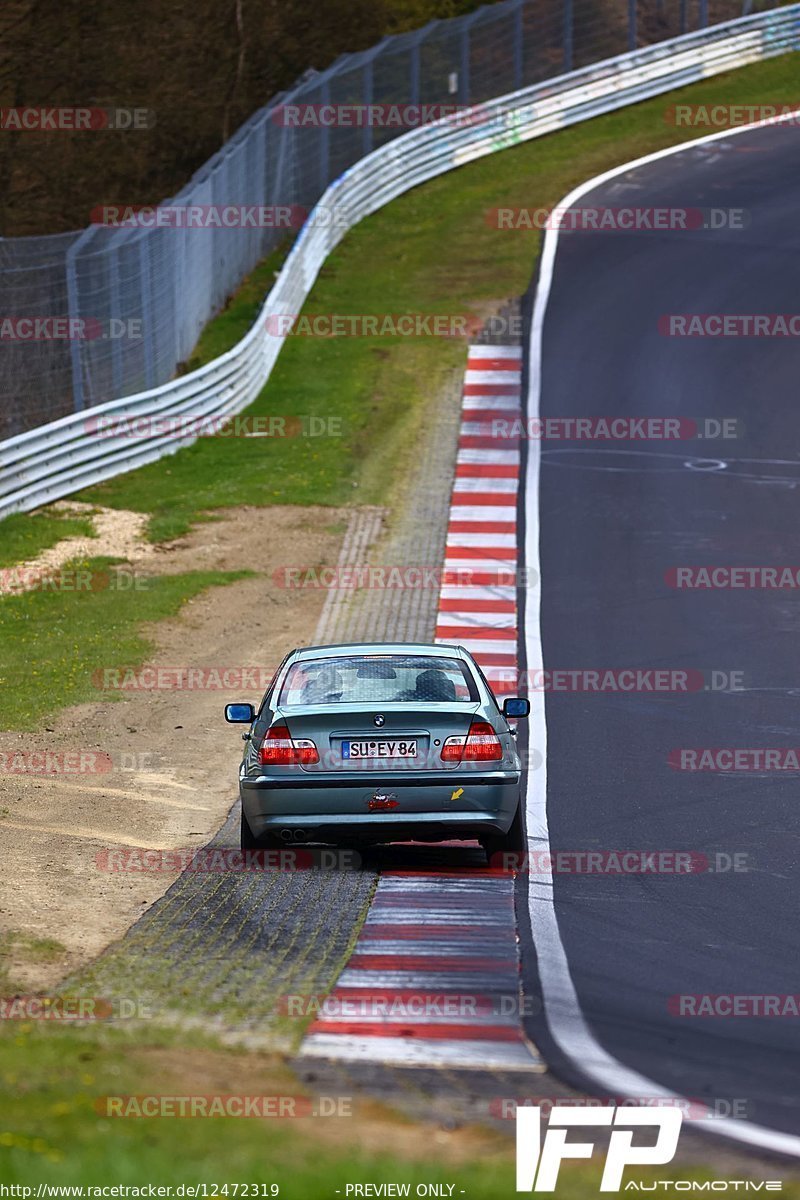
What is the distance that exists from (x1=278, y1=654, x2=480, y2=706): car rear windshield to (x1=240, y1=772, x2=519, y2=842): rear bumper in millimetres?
592

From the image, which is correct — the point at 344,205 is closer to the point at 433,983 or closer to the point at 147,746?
the point at 147,746

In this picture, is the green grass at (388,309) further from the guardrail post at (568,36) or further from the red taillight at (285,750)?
the red taillight at (285,750)

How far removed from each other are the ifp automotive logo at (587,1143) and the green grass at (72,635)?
32.6 feet

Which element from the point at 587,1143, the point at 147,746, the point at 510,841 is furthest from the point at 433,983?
the point at 147,746

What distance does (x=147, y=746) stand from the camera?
1520cm

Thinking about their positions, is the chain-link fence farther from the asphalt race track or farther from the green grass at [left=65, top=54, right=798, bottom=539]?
the asphalt race track

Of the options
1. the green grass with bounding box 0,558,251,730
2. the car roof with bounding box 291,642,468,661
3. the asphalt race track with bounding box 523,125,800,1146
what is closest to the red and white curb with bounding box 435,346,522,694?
the asphalt race track with bounding box 523,125,800,1146

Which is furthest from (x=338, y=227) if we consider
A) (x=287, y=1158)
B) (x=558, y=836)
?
(x=287, y=1158)

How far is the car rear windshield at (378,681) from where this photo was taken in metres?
11.3

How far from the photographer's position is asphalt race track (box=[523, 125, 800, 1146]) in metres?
8.26

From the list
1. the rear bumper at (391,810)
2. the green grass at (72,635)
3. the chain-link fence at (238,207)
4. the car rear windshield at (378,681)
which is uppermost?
the chain-link fence at (238,207)

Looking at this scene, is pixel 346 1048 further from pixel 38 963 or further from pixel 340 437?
pixel 340 437

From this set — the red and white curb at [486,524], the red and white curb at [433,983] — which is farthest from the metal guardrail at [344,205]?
the red and white curb at [433,983]

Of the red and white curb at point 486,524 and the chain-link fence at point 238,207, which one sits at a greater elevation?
the chain-link fence at point 238,207
